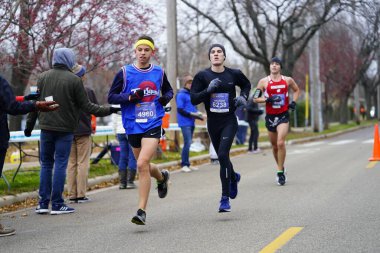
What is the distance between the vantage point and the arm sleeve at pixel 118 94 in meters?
8.44

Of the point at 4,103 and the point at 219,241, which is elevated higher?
the point at 4,103

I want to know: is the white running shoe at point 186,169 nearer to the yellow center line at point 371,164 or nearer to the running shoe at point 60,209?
the yellow center line at point 371,164

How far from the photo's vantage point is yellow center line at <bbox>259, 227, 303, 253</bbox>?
268 inches

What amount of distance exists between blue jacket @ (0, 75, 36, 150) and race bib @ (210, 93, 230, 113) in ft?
7.69

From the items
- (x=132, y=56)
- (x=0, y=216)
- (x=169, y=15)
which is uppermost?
(x=169, y=15)

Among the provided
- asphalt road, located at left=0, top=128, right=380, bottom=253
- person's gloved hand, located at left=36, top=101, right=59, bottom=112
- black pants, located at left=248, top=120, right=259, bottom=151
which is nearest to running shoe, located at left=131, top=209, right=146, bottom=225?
asphalt road, located at left=0, top=128, right=380, bottom=253

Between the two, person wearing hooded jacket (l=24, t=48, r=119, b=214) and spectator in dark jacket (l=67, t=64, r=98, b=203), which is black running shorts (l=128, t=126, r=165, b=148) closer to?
person wearing hooded jacket (l=24, t=48, r=119, b=214)

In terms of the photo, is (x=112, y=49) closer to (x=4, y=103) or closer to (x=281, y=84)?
(x=281, y=84)

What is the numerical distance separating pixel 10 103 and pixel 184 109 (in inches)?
325

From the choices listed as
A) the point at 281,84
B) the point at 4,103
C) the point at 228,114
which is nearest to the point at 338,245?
the point at 228,114

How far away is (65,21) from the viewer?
14359 millimetres

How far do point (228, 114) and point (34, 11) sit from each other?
5.42 m

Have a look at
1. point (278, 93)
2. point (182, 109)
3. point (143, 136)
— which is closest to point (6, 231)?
point (143, 136)

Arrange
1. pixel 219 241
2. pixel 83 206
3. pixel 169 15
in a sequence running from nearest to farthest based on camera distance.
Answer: pixel 219 241 → pixel 83 206 → pixel 169 15
